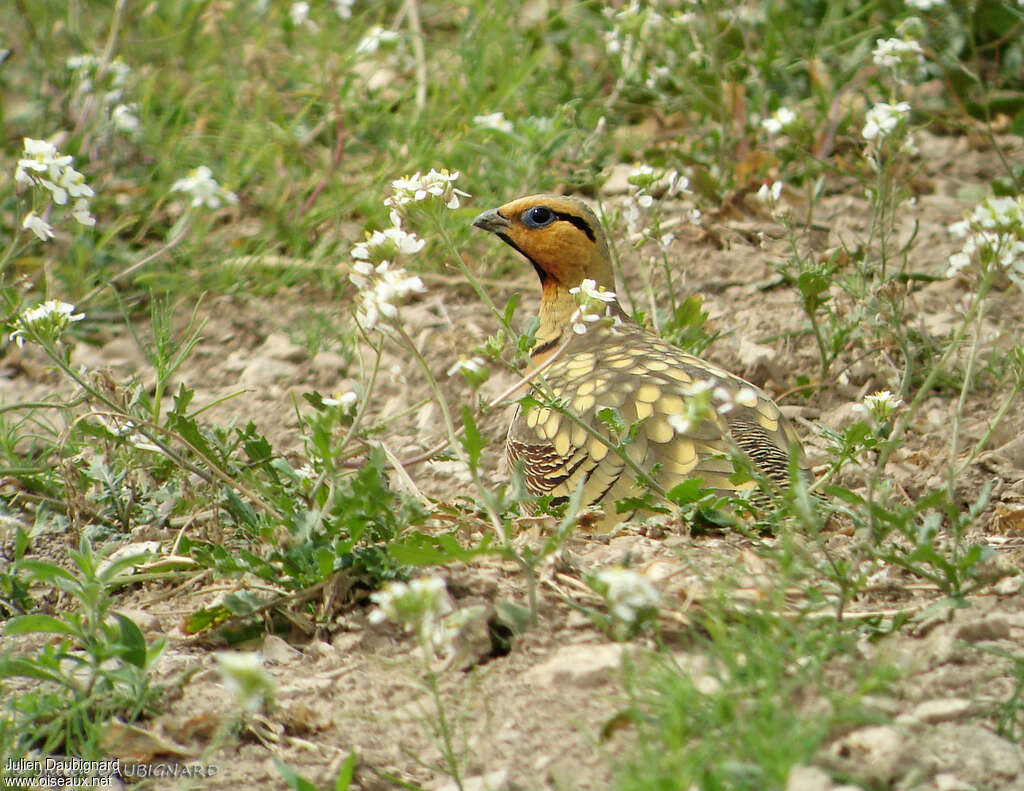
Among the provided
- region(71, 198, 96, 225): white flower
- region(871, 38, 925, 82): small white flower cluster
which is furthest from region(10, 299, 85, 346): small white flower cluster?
region(871, 38, 925, 82): small white flower cluster

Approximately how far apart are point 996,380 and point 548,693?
2.44 m

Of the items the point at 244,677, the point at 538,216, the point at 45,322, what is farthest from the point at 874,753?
the point at 538,216

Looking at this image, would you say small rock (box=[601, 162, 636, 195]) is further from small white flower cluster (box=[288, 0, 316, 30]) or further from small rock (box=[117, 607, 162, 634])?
small rock (box=[117, 607, 162, 634])

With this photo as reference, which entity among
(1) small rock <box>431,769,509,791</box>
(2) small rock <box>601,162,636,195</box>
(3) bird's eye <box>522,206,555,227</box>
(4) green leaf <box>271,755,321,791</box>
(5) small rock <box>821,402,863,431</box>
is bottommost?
(5) small rock <box>821,402,863,431</box>

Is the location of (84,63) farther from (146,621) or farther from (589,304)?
(589,304)

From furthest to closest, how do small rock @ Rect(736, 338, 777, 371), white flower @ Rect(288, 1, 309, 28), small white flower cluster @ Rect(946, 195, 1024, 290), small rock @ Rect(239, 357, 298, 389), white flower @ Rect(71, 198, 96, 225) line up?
white flower @ Rect(288, 1, 309, 28) < small rock @ Rect(239, 357, 298, 389) < small rock @ Rect(736, 338, 777, 371) < white flower @ Rect(71, 198, 96, 225) < small white flower cluster @ Rect(946, 195, 1024, 290)

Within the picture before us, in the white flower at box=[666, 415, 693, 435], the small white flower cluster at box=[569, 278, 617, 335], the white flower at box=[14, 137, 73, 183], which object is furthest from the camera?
the white flower at box=[14, 137, 73, 183]

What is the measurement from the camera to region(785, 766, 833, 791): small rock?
6.70ft

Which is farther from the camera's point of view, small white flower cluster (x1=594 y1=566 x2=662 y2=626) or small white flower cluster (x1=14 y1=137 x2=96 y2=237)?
small white flower cluster (x1=14 y1=137 x2=96 y2=237)

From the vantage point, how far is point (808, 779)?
6.76ft

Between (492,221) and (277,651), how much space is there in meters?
2.03

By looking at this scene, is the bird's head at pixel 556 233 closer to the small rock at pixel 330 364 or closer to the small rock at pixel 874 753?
the small rock at pixel 330 364

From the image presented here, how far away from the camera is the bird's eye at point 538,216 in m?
4.38

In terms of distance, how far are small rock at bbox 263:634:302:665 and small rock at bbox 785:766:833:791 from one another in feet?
4.03
